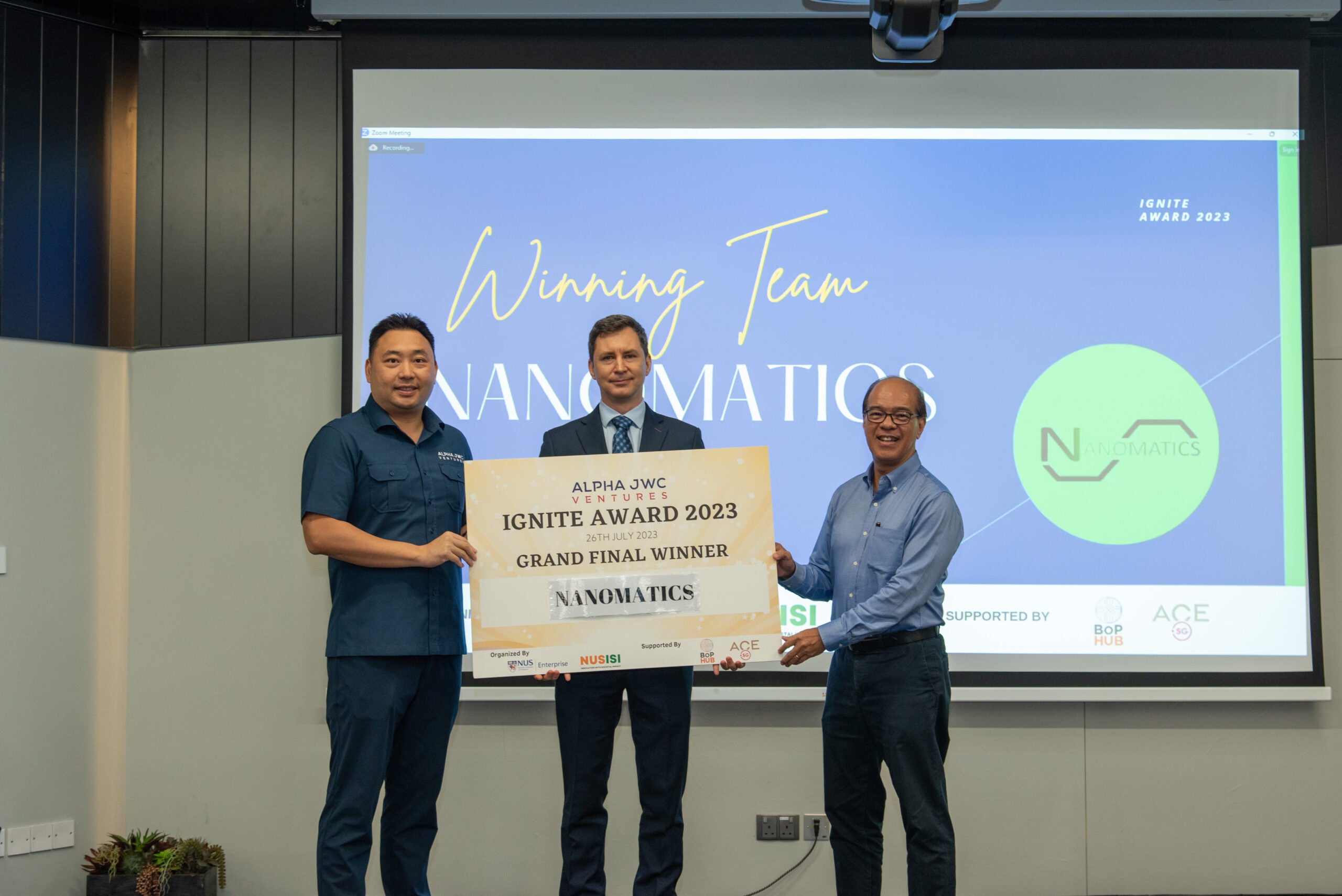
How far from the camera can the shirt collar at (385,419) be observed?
2350 millimetres

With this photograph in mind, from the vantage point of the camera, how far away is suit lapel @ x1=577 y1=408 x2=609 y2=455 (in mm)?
2434

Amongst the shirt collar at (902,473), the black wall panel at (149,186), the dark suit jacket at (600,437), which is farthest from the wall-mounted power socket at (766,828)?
the black wall panel at (149,186)

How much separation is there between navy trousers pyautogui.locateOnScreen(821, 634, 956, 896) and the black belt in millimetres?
12

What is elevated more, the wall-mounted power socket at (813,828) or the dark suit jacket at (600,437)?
the dark suit jacket at (600,437)

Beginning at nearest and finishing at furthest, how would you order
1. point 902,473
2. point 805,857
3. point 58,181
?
point 902,473
point 805,857
point 58,181

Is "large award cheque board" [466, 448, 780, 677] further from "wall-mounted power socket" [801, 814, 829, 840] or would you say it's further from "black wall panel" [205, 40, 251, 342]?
"black wall panel" [205, 40, 251, 342]

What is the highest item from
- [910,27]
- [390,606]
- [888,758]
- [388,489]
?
[910,27]

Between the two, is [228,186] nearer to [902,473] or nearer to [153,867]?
[153,867]

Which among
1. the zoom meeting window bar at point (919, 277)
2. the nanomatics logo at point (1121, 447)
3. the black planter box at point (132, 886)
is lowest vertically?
the black planter box at point (132, 886)

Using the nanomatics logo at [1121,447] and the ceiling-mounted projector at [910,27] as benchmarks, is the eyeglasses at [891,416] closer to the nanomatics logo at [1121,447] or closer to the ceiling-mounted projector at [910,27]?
the nanomatics logo at [1121,447]

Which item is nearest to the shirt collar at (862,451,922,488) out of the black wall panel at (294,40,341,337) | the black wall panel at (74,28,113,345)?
the black wall panel at (294,40,341,337)

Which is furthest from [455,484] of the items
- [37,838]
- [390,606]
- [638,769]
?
[37,838]

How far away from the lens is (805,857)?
341cm

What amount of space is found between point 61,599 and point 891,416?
9.34ft
